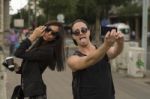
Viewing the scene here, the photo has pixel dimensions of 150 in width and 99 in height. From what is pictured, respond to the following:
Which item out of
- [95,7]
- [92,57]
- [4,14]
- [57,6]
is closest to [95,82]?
[92,57]

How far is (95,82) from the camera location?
4.68 metres

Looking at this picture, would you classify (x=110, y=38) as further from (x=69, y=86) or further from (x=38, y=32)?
(x=69, y=86)

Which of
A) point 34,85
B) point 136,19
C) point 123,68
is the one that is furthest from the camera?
point 136,19

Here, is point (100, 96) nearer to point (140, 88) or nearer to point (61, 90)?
point (61, 90)

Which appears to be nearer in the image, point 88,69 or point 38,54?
point 88,69

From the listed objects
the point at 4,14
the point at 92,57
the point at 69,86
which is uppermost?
the point at 4,14

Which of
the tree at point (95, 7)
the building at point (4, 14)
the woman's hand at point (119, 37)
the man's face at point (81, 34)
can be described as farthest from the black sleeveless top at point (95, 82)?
the tree at point (95, 7)

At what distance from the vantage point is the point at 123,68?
19.2 metres

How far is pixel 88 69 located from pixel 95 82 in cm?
13

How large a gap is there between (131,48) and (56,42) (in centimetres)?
1256

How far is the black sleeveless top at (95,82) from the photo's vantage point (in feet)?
15.4

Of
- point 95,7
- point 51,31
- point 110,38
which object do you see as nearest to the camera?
point 110,38

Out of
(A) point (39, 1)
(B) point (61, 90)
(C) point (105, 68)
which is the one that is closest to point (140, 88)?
(B) point (61, 90)

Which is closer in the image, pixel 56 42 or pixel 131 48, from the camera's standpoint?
pixel 56 42
